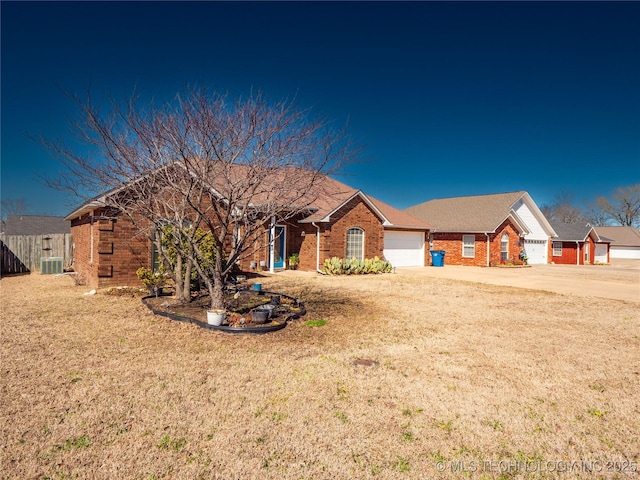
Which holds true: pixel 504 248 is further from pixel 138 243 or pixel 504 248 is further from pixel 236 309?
pixel 138 243

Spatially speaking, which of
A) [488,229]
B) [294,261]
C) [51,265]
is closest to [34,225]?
[51,265]

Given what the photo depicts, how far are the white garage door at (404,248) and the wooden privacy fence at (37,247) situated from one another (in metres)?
16.7

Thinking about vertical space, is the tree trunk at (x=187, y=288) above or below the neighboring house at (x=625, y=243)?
below

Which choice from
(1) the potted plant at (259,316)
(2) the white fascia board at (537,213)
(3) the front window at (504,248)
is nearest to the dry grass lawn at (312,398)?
(1) the potted plant at (259,316)

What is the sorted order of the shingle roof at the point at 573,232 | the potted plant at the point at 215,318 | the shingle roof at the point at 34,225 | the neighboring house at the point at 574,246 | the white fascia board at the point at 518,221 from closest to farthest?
1. the potted plant at the point at 215,318
2. the shingle roof at the point at 34,225
3. the white fascia board at the point at 518,221
4. the shingle roof at the point at 573,232
5. the neighboring house at the point at 574,246

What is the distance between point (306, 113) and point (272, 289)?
20.6ft

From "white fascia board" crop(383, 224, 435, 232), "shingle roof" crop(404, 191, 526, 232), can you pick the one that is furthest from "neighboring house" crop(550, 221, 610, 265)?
"white fascia board" crop(383, 224, 435, 232)

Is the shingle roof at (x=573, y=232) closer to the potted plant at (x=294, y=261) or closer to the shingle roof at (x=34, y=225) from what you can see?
the potted plant at (x=294, y=261)

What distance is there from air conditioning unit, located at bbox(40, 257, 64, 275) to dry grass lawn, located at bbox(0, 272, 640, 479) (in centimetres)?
1024

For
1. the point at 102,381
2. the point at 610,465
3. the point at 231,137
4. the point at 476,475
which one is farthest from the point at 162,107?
the point at 610,465

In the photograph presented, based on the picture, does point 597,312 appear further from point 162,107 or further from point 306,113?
point 162,107

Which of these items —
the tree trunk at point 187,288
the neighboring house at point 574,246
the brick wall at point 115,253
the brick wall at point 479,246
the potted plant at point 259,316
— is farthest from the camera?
the neighboring house at point 574,246

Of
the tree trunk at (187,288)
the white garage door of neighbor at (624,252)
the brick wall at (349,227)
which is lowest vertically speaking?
the tree trunk at (187,288)

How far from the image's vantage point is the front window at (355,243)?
62.5ft
